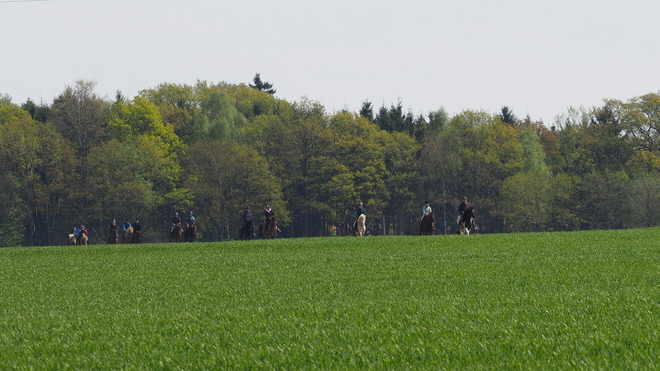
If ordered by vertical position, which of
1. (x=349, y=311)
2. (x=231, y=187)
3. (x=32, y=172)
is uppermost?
(x=32, y=172)

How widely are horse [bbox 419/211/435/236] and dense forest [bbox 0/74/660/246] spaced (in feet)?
129

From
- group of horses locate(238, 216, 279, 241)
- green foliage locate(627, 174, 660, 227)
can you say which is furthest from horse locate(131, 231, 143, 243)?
green foliage locate(627, 174, 660, 227)

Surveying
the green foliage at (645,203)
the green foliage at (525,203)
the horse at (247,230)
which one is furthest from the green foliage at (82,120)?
the green foliage at (645,203)

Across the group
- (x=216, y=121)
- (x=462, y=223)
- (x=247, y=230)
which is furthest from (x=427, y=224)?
(x=216, y=121)

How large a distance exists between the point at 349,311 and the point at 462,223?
31.0m

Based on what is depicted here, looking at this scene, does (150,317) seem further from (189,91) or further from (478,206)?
(189,91)

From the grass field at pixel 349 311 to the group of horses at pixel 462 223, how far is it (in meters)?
14.0

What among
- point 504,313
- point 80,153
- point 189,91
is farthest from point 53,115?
point 504,313

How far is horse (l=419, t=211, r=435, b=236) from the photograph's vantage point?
157 ft

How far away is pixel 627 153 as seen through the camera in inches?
3506

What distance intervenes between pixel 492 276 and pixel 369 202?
227 ft

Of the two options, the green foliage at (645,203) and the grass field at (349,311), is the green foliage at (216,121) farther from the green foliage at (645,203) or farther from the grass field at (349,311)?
the grass field at (349,311)

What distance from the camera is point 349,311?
1622cm

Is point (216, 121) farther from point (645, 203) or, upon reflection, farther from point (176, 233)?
point (645, 203)
